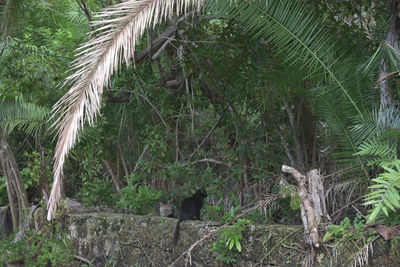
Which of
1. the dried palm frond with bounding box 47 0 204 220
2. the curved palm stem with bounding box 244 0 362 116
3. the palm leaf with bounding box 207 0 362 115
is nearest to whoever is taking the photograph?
the dried palm frond with bounding box 47 0 204 220

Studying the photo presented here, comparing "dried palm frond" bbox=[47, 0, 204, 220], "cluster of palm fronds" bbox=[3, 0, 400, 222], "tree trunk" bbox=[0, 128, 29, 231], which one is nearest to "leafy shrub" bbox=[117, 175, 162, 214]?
"cluster of palm fronds" bbox=[3, 0, 400, 222]

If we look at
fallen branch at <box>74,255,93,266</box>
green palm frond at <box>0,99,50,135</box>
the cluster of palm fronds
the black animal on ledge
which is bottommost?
fallen branch at <box>74,255,93,266</box>

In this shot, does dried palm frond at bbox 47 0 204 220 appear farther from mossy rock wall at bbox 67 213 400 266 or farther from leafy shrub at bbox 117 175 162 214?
leafy shrub at bbox 117 175 162 214

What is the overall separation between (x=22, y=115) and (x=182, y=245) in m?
4.31

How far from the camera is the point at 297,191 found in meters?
4.36

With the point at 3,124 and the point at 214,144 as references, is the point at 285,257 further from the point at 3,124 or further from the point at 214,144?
the point at 3,124

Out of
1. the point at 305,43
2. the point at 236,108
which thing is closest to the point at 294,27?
the point at 305,43

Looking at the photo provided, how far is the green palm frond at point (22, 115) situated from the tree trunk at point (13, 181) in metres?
0.44

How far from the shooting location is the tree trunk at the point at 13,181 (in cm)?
829

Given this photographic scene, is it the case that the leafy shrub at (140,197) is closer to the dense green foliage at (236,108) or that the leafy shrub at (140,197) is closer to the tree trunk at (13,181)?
the dense green foliage at (236,108)

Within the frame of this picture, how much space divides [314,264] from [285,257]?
0.37 metres

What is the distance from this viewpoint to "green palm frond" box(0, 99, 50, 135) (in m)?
8.34

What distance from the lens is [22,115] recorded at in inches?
339

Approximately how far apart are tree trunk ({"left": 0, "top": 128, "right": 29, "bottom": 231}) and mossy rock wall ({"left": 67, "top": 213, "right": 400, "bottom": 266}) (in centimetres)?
120
